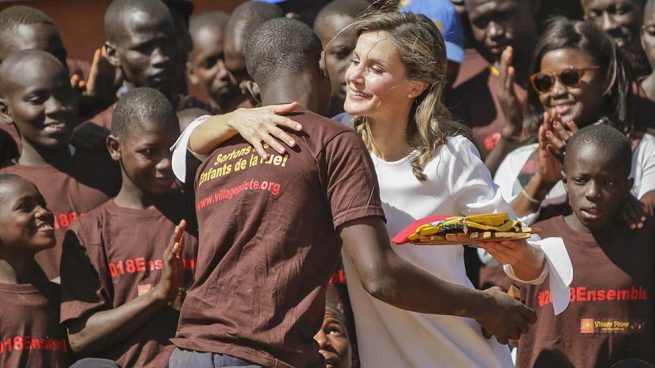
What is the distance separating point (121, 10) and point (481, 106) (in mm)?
1993

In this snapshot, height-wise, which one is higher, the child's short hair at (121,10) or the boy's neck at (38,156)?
the child's short hair at (121,10)

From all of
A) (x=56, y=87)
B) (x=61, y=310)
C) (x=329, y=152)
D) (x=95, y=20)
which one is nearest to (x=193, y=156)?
(x=329, y=152)

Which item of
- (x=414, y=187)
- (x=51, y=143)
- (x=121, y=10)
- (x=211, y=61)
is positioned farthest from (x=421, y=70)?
(x=211, y=61)

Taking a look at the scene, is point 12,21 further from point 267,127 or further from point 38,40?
point 267,127

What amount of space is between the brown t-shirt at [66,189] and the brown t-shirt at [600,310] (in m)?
2.04

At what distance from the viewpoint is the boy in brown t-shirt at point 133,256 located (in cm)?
516

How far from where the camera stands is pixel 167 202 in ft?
18.2

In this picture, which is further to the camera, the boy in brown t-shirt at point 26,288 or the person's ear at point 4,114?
the person's ear at point 4,114

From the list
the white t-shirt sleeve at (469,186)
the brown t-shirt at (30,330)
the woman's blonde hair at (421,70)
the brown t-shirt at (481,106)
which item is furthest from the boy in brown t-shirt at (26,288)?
the brown t-shirt at (481,106)

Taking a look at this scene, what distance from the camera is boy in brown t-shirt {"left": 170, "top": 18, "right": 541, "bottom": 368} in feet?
12.6

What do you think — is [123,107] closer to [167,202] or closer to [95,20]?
[167,202]

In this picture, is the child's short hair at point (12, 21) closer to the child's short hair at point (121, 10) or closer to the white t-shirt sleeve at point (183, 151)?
the child's short hair at point (121, 10)

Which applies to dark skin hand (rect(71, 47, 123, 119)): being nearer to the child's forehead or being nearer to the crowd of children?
the crowd of children

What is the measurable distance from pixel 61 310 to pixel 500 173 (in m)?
2.21
